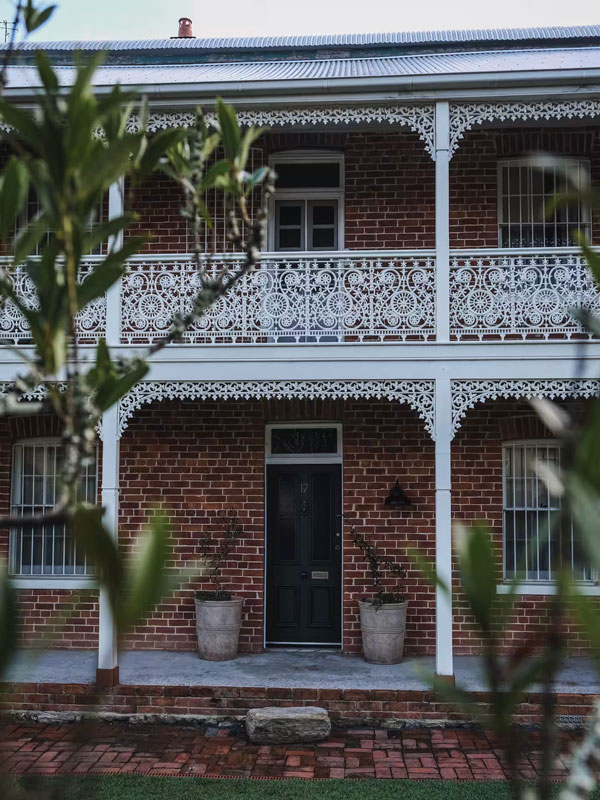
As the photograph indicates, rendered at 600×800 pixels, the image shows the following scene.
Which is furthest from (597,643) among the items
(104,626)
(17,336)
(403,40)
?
(403,40)

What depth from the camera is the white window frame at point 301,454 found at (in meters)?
10.5

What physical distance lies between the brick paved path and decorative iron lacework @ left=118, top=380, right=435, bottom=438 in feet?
9.35

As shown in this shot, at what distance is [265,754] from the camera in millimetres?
7453

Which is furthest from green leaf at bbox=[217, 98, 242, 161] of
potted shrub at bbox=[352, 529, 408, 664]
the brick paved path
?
potted shrub at bbox=[352, 529, 408, 664]

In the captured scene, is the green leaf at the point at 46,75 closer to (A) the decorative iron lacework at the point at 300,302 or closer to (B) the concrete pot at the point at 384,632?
(A) the decorative iron lacework at the point at 300,302

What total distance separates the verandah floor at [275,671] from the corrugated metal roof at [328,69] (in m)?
5.62

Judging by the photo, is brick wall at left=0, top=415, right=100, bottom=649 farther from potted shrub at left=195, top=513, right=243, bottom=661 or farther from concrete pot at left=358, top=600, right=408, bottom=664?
concrete pot at left=358, top=600, right=408, bottom=664

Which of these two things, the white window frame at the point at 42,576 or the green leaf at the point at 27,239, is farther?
the white window frame at the point at 42,576

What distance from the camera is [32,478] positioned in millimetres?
10602

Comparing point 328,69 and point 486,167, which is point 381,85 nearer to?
point 328,69

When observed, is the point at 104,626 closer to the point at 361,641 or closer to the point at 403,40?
the point at 361,641

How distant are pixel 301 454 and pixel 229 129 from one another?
8.76m

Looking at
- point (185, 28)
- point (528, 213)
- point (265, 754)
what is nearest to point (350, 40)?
point (185, 28)

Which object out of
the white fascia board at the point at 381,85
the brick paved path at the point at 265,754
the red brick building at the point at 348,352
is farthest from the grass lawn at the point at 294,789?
the white fascia board at the point at 381,85
